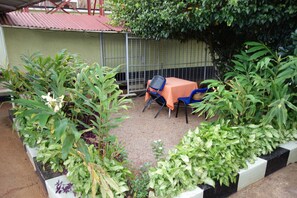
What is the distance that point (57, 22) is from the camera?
225 inches

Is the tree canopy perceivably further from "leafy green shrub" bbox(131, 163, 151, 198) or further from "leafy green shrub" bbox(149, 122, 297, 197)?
"leafy green shrub" bbox(131, 163, 151, 198)

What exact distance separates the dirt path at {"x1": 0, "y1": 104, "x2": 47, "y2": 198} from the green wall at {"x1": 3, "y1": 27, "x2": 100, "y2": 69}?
8.67 feet

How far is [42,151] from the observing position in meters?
2.34

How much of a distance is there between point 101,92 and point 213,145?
120cm

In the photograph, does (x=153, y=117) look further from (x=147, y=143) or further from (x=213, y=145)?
(x=213, y=145)

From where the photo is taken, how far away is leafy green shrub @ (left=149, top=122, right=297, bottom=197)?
6.16 feet

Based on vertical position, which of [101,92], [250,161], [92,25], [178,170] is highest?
[92,25]

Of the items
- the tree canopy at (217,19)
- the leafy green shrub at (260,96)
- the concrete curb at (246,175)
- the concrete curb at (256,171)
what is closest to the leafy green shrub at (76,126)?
the concrete curb at (246,175)

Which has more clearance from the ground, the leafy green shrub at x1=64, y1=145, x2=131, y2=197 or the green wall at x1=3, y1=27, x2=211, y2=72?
the green wall at x1=3, y1=27, x2=211, y2=72

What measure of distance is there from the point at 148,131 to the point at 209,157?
6.01 ft

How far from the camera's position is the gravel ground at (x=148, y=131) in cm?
301

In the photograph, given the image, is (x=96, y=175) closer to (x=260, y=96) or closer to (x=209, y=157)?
(x=209, y=157)

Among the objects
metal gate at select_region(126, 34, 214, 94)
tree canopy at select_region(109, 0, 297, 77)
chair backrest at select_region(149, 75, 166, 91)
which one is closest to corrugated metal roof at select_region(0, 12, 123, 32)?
tree canopy at select_region(109, 0, 297, 77)

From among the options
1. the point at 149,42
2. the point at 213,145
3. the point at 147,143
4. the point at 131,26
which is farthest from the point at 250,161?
the point at 149,42
